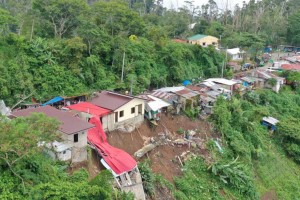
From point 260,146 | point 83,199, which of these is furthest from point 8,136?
point 260,146

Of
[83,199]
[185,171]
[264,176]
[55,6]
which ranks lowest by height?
[264,176]

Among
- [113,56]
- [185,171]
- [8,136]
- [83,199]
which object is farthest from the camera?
[113,56]

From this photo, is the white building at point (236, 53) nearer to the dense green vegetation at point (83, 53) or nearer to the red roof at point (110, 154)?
the dense green vegetation at point (83, 53)

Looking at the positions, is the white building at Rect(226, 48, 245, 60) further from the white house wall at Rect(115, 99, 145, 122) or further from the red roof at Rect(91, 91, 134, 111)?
the red roof at Rect(91, 91, 134, 111)

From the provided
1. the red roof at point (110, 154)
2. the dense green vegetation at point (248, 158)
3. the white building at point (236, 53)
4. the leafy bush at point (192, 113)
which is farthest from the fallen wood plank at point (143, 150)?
the white building at point (236, 53)

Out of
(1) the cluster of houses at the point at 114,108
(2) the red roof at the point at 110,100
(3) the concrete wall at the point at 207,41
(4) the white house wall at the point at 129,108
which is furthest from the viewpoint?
(3) the concrete wall at the point at 207,41

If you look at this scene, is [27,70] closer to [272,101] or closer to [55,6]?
[55,6]

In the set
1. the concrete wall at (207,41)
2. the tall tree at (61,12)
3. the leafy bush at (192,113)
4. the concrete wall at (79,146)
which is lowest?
the leafy bush at (192,113)
